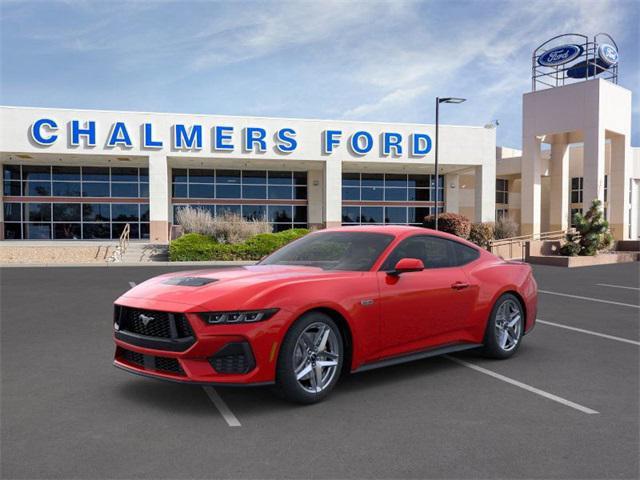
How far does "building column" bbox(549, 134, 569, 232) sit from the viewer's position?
35.2m

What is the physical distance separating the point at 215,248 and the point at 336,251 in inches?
710

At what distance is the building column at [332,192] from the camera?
32562mm

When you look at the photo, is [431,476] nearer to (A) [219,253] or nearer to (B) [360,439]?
(B) [360,439]

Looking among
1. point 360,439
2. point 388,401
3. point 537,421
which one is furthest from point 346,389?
point 537,421

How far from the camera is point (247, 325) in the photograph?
431 cm

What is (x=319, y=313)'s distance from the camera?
4.66 meters

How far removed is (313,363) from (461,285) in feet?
6.61

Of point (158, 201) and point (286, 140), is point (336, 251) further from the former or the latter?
point (286, 140)

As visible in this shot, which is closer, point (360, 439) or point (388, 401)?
point (360, 439)

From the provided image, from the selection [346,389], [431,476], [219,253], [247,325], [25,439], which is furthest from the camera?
[219,253]

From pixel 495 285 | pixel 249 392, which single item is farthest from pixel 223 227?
pixel 249 392

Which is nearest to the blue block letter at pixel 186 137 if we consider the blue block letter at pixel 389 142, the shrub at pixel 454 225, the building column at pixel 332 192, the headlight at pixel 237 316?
the building column at pixel 332 192

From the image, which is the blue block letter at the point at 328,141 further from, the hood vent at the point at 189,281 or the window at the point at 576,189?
the hood vent at the point at 189,281

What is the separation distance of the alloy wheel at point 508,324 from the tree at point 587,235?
1886 centimetres
